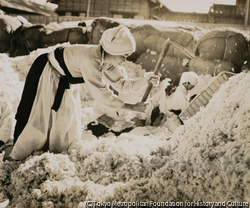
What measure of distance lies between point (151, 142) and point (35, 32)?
14.1ft

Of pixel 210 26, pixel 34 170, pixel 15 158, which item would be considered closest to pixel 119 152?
pixel 34 170

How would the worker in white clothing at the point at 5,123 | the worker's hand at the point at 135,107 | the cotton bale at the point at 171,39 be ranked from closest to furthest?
the worker's hand at the point at 135,107 < the worker in white clothing at the point at 5,123 < the cotton bale at the point at 171,39

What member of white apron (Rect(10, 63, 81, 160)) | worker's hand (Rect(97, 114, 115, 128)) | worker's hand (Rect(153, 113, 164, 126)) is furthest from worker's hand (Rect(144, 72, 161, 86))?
worker's hand (Rect(153, 113, 164, 126))

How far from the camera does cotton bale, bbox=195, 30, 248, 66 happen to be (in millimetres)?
3697

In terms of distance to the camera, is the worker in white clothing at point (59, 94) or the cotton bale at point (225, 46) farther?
the cotton bale at point (225, 46)

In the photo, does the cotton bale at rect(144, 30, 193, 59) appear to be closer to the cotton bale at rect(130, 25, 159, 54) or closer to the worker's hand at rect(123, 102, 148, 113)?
the cotton bale at rect(130, 25, 159, 54)

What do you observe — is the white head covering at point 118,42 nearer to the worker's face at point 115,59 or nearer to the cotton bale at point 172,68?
the worker's face at point 115,59

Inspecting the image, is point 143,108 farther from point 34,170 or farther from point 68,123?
point 34,170

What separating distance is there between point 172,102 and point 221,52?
4.93 ft

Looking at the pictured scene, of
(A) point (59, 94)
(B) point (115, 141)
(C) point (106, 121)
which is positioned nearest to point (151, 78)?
(B) point (115, 141)

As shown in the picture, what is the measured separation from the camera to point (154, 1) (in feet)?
19.4

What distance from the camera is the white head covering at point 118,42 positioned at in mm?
1522

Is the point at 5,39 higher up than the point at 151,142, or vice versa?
the point at 5,39

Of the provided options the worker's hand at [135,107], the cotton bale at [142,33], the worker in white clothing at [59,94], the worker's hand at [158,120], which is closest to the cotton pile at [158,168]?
the worker in white clothing at [59,94]
